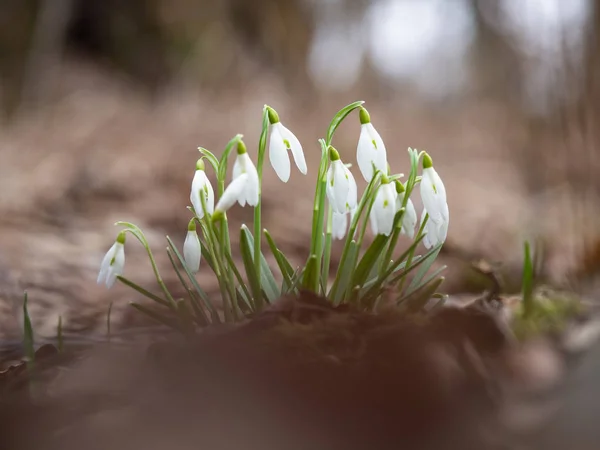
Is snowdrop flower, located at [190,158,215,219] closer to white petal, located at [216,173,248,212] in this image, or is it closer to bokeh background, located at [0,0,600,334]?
white petal, located at [216,173,248,212]

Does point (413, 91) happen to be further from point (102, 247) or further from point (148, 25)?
point (102, 247)

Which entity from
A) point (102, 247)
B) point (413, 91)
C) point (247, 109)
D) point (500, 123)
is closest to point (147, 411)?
point (102, 247)

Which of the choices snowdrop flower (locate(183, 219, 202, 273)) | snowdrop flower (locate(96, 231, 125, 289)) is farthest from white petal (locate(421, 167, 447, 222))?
snowdrop flower (locate(96, 231, 125, 289))

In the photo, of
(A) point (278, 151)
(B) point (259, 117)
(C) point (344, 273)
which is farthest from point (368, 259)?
(B) point (259, 117)

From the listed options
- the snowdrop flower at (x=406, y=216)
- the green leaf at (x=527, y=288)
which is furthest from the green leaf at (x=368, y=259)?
the green leaf at (x=527, y=288)

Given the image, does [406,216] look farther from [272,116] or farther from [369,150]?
[272,116]

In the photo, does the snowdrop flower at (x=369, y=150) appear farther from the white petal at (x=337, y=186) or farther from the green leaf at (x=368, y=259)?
the green leaf at (x=368, y=259)

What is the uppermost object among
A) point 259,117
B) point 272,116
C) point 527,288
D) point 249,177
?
point 259,117
